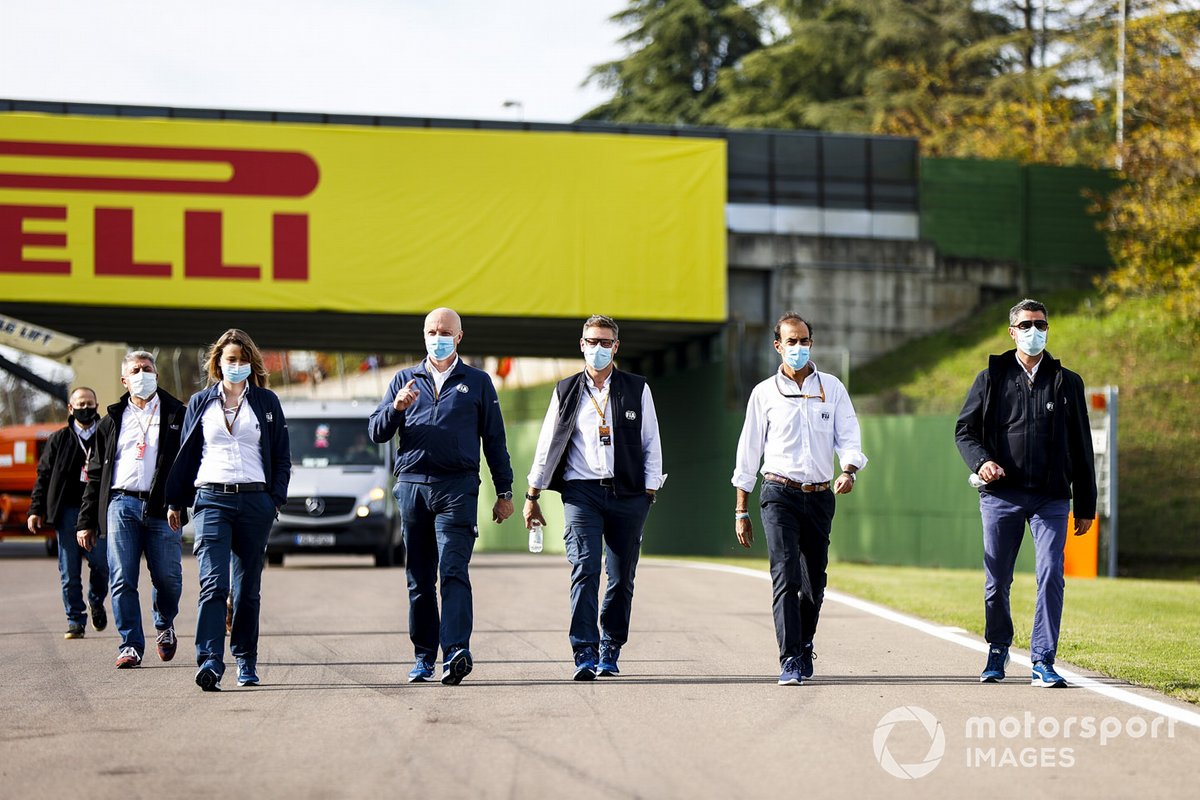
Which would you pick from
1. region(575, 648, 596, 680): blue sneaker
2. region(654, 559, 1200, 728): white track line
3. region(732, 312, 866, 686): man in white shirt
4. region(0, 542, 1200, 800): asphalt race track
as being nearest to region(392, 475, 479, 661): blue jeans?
region(0, 542, 1200, 800): asphalt race track

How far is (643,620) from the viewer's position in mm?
13945

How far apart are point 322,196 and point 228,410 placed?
1984 centimetres

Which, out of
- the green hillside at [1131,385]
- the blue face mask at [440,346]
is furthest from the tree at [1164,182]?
the blue face mask at [440,346]

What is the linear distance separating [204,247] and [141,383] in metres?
18.4

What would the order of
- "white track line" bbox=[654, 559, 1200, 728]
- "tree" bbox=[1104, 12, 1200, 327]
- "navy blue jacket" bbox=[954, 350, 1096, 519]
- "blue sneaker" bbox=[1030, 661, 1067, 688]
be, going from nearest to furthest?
"white track line" bbox=[654, 559, 1200, 728]
"blue sneaker" bbox=[1030, 661, 1067, 688]
"navy blue jacket" bbox=[954, 350, 1096, 519]
"tree" bbox=[1104, 12, 1200, 327]

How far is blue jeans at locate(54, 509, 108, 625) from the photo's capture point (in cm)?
1302

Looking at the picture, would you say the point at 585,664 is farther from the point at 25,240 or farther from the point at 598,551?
the point at 25,240

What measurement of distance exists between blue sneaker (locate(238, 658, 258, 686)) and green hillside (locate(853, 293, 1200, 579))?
16.5 metres

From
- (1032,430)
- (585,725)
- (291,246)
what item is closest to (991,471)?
(1032,430)

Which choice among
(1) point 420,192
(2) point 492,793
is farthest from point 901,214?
(2) point 492,793

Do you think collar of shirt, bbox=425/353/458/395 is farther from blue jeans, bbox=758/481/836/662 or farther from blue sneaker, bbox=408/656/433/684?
blue jeans, bbox=758/481/836/662

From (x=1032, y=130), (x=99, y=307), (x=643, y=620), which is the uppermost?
(x=1032, y=130)

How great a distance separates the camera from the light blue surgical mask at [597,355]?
10086 mm

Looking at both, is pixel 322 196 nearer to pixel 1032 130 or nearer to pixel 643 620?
pixel 643 620
